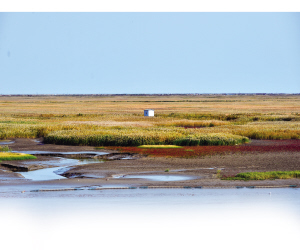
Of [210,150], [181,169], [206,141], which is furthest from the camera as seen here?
[206,141]

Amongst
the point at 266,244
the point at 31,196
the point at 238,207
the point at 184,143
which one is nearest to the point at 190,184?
the point at 238,207

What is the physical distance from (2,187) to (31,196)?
8.13ft

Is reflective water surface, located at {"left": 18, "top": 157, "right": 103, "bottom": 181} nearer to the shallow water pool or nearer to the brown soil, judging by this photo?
the brown soil

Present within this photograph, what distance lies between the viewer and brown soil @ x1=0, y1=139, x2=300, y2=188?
84.0 feet

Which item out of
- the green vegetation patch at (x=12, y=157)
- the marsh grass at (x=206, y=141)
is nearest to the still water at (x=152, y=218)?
the green vegetation patch at (x=12, y=157)

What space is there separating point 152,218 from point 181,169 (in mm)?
10687

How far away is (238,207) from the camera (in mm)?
21141

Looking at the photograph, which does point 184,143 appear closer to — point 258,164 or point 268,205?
point 258,164

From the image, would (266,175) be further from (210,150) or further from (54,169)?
(210,150)

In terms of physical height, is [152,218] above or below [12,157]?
below

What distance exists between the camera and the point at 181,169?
30.2 metres

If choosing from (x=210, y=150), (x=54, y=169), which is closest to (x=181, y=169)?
(x=54, y=169)

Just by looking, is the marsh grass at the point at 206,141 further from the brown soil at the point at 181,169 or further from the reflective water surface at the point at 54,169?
the reflective water surface at the point at 54,169

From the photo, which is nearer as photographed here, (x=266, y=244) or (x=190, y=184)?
(x=266, y=244)
